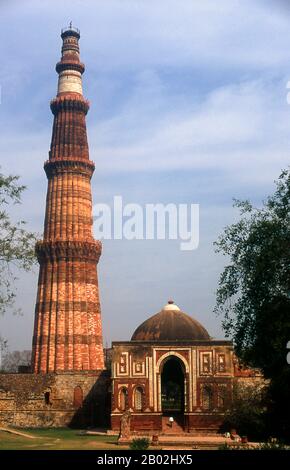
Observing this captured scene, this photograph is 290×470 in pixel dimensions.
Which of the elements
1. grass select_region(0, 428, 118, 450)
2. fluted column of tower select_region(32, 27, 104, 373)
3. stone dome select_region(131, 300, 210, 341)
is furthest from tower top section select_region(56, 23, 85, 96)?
grass select_region(0, 428, 118, 450)

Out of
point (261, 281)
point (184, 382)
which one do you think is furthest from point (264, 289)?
point (184, 382)

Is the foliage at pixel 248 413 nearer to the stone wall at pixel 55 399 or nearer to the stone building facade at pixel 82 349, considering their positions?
the stone building facade at pixel 82 349

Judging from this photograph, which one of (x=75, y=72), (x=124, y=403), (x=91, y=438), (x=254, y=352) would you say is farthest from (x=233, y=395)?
(x=75, y=72)

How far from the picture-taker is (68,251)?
143 feet

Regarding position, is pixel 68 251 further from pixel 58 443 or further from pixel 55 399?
pixel 58 443

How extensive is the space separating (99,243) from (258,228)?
23534mm

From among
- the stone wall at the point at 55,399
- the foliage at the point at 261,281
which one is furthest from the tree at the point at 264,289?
the stone wall at the point at 55,399

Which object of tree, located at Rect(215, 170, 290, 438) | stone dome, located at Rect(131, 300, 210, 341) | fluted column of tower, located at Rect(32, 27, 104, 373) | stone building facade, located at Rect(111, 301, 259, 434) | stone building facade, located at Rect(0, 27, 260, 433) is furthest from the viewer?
fluted column of tower, located at Rect(32, 27, 104, 373)

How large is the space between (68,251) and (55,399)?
986 cm

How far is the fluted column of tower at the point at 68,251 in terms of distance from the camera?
1652 inches

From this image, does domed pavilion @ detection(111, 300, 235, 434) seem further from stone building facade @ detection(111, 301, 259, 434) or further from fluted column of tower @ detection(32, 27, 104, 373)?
fluted column of tower @ detection(32, 27, 104, 373)

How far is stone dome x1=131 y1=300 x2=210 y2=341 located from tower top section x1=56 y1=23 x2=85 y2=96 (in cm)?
1758

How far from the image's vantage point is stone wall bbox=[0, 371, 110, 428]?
37812 mm

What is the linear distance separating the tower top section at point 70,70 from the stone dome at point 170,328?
57.7 ft
